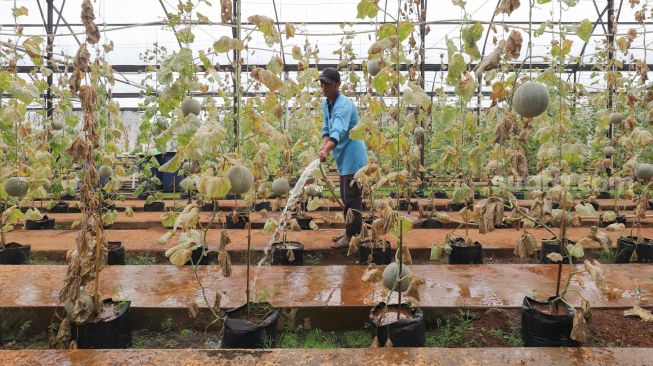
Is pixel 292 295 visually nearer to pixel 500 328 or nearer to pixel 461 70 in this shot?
pixel 500 328

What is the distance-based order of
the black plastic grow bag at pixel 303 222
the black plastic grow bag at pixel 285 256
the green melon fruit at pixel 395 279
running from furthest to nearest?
the black plastic grow bag at pixel 303 222, the black plastic grow bag at pixel 285 256, the green melon fruit at pixel 395 279

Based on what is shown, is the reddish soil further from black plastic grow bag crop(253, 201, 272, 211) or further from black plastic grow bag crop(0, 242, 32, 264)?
black plastic grow bag crop(253, 201, 272, 211)

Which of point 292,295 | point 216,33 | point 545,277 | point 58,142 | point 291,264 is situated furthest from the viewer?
point 216,33

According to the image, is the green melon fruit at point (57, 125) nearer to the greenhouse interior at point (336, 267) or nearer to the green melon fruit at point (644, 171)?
the greenhouse interior at point (336, 267)

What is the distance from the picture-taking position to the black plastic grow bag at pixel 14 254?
150 inches

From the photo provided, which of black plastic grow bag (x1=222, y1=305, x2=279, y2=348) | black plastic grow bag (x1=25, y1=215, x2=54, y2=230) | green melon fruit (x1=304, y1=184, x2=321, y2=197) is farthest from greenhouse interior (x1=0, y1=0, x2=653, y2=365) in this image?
black plastic grow bag (x1=25, y1=215, x2=54, y2=230)

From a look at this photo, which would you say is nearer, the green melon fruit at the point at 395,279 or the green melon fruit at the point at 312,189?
the green melon fruit at the point at 395,279

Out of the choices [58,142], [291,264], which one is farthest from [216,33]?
[291,264]

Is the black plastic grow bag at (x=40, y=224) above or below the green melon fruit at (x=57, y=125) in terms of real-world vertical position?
below

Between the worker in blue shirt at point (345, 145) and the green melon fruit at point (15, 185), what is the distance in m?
2.55

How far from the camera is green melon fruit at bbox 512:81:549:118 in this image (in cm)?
227

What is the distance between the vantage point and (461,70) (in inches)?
84.3

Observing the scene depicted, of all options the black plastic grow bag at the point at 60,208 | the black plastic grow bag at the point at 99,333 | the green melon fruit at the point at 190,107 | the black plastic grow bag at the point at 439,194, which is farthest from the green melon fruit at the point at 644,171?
the black plastic grow bag at the point at 60,208

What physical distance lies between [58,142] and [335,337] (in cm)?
461
